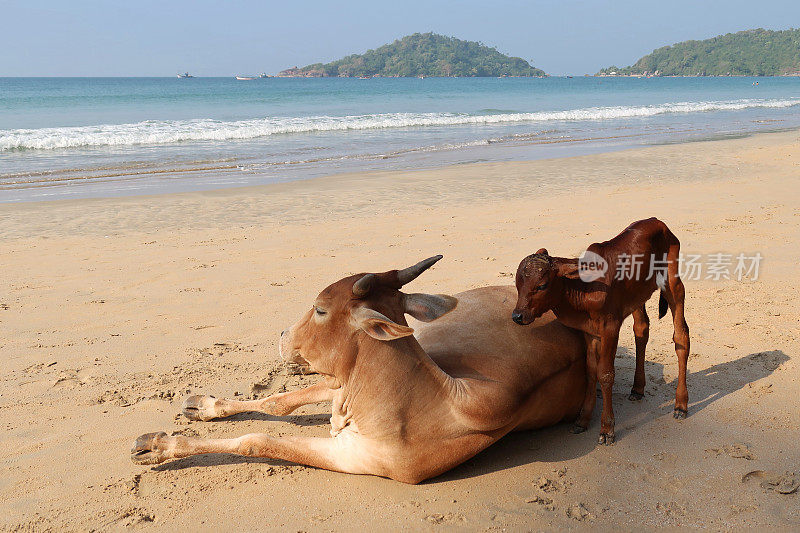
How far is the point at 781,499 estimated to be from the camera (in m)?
3.37

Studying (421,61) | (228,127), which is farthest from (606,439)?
(421,61)

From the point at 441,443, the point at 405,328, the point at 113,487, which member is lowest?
the point at 113,487

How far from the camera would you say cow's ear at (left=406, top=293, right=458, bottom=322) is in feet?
11.4

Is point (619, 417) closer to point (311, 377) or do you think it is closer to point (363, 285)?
point (363, 285)

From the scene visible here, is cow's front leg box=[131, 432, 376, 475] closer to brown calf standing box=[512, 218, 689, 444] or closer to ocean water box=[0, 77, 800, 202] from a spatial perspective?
brown calf standing box=[512, 218, 689, 444]

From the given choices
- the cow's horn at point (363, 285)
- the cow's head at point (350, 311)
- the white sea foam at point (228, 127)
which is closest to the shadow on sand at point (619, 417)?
the cow's head at point (350, 311)

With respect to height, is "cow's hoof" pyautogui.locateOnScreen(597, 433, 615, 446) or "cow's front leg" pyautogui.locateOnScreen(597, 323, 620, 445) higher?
"cow's front leg" pyautogui.locateOnScreen(597, 323, 620, 445)

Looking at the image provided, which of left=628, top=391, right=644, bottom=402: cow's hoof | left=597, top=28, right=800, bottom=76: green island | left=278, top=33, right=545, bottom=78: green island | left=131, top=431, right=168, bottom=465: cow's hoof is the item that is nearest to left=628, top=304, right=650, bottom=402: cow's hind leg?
left=628, top=391, right=644, bottom=402: cow's hoof

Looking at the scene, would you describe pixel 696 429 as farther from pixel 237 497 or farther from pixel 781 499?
pixel 237 497

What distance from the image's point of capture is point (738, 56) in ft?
501

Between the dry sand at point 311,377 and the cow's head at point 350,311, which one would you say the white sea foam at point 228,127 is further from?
the cow's head at point 350,311

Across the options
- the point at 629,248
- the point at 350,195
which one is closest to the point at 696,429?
the point at 629,248

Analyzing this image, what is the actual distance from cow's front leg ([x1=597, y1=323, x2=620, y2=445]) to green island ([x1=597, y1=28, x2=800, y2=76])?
557 feet

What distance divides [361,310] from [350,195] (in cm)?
963
